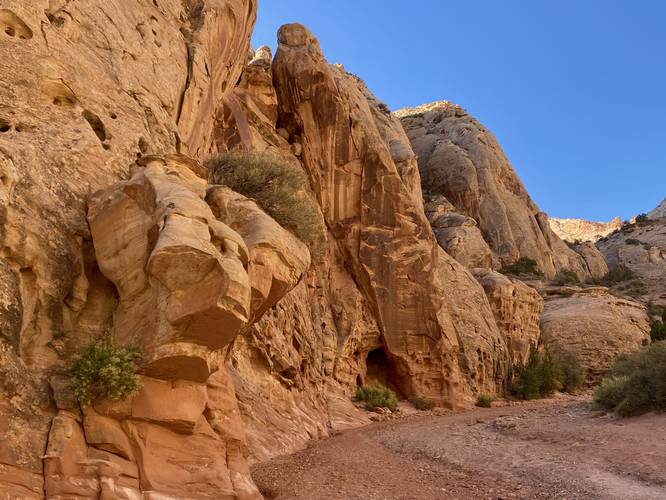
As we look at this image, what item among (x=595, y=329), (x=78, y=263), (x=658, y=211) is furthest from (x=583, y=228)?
(x=78, y=263)

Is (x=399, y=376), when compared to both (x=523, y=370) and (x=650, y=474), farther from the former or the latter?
(x=650, y=474)

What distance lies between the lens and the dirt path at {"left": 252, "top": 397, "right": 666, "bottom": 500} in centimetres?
845

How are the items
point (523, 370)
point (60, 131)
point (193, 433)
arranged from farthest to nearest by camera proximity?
point (523, 370)
point (60, 131)
point (193, 433)

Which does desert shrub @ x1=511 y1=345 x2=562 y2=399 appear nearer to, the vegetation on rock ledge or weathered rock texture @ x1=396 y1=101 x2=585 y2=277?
the vegetation on rock ledge

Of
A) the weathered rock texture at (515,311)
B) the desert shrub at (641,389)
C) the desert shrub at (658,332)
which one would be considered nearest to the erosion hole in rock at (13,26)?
the desert shrub at (641,389)

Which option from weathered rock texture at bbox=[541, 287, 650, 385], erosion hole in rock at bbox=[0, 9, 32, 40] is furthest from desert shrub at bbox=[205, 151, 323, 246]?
weathered rock texture at bbox=[541, 287, 650, 385]

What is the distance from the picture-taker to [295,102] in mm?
27625

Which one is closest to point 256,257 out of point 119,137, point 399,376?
point 119,137

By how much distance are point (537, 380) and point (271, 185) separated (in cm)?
2253

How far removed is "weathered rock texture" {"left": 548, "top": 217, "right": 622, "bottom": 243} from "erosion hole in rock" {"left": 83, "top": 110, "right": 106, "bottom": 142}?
354 feet

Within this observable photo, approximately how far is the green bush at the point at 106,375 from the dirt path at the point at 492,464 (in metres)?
2.94

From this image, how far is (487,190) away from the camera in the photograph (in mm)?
49625

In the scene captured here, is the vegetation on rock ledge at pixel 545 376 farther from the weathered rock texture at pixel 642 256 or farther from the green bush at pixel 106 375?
the green bush at pixel 106 375

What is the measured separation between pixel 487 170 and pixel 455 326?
2536 cm
